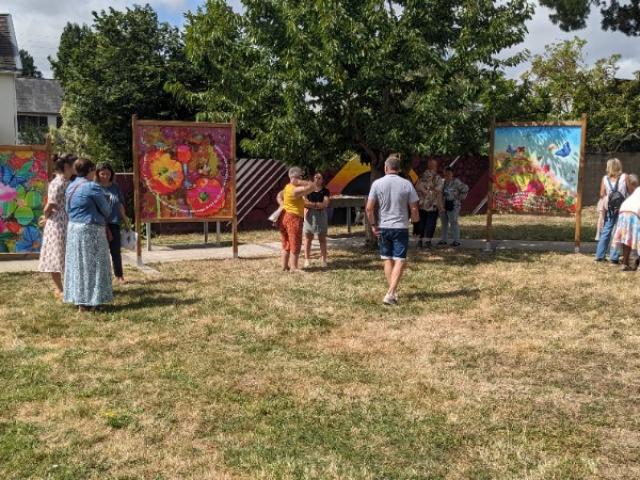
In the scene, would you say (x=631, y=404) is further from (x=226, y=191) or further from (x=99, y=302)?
(x=226, y=191)

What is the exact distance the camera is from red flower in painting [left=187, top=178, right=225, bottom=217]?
38.9 feet

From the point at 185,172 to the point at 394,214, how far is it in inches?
197

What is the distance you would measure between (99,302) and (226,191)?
478cm

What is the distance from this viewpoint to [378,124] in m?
11.5

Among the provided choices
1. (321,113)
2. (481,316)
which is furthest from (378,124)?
(481,316)

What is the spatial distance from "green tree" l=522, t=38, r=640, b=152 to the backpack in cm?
1607

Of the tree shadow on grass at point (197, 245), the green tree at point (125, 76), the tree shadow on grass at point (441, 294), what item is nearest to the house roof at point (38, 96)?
the green tree at point (125, 76)

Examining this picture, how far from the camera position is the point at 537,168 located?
40.9ft

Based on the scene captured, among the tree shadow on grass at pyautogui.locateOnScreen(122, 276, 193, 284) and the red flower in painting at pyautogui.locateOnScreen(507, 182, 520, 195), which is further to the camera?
the red flower in painting at pyautogui.locateOnScreen(507, 182, 520, 195)

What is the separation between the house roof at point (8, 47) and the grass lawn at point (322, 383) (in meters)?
21.4

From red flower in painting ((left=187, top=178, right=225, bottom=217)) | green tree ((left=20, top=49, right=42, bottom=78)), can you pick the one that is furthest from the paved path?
green tree ((left=20, top=49, right=42, bottom=78))

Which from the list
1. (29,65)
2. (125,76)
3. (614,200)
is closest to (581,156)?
(614,200)

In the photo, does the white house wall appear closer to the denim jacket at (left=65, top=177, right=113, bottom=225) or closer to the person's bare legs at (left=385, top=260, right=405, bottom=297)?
the denim jacket at (left=65, top=177, right=113, bottom=225)

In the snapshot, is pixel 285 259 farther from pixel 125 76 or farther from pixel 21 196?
pixel 125 76
